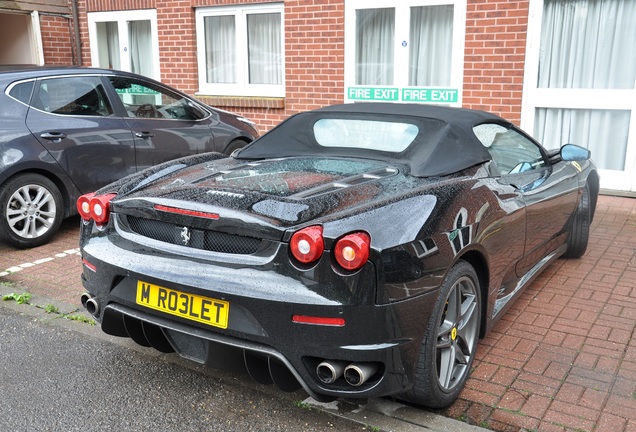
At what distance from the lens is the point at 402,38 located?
8.87m

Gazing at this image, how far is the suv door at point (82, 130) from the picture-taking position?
5.80 m

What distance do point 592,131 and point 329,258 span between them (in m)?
6.56

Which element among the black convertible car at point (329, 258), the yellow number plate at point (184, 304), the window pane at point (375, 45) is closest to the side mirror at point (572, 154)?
the black convertible car at point (329, 258)

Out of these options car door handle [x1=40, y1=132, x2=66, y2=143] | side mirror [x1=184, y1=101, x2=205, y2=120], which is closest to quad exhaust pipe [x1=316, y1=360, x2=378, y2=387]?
car door handle [x1=40, y1=132, x2=66, y2=143]

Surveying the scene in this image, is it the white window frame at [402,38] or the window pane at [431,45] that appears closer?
the white window frame at [402,38]

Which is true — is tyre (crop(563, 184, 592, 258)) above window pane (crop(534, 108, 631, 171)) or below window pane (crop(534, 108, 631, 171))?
below

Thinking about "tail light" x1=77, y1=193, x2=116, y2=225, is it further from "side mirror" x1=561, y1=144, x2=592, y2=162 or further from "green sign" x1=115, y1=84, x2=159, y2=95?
"green sign" x1=115, y1=84, x2=159, y2=95

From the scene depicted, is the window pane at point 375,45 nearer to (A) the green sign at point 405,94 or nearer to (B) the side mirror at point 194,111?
(A) the green sign at point 405,94

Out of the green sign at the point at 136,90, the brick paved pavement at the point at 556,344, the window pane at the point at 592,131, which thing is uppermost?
the green sign at the point at 136,90

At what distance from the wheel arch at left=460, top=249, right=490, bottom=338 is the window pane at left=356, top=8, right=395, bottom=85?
6171mm

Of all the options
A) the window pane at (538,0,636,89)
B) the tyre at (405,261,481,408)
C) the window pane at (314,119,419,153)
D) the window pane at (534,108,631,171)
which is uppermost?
the window pane at (538,0,636,89)

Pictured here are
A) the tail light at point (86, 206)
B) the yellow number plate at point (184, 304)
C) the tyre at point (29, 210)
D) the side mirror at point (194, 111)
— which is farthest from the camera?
the side mirror at point (194, 111)

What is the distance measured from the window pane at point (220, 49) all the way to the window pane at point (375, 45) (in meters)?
2.34

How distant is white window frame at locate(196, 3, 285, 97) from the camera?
984 cm
